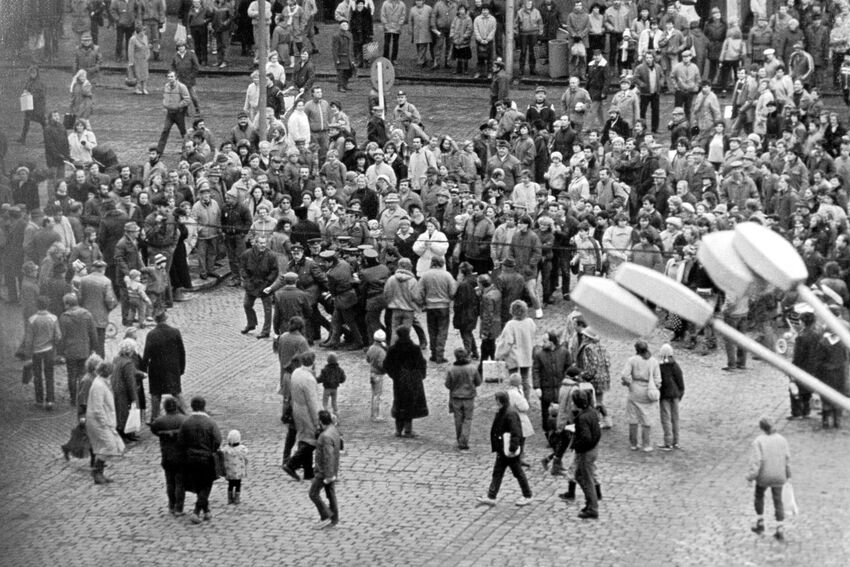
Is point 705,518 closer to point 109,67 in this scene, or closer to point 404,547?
point 404,547

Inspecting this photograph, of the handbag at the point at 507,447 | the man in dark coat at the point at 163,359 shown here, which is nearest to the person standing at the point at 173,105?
the man in dark coat at the point at 163,359

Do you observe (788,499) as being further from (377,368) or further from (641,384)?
(377,368)

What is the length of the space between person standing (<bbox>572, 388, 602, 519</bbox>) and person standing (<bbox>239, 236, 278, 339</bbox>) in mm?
7610

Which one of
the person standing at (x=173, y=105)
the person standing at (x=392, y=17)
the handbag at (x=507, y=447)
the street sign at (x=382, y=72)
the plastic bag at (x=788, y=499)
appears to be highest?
the person standing at (x=392, y=17)

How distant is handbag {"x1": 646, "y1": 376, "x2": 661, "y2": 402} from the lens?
19.2m

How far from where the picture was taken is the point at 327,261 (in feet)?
77.9

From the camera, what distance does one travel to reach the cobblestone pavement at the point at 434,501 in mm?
16547

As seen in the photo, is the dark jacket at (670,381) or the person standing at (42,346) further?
the person standing at (42,346)

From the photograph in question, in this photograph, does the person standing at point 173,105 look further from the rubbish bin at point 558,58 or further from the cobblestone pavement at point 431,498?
the cobblestone pavement at point 431,498

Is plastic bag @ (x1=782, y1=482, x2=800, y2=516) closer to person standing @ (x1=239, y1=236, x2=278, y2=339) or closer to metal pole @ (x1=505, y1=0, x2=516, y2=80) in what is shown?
person standing @ (x1=239, y1=236, x2=278, y2=339)

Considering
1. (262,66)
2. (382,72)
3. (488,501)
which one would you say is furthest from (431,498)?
(382,72)

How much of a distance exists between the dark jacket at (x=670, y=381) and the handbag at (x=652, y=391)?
0.11 meters

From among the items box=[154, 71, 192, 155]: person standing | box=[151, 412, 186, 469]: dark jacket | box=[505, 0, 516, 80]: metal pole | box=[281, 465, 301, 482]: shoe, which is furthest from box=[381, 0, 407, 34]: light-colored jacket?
box=[151, 412, 186, 469]: dark jacket

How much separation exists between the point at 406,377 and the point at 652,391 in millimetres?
2864
